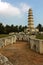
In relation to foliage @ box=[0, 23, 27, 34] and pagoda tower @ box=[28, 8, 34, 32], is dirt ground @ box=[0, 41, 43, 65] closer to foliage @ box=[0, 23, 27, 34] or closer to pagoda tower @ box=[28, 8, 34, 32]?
pagoda tower @ box=[28, 8, 34, 32]

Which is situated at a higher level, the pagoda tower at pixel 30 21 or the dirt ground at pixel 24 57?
the pagoda tower at pixel 30 21

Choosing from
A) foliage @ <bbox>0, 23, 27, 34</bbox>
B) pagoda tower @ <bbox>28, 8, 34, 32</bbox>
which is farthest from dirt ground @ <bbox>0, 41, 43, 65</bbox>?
foliage @ <bbox>0, 23, 27, 34</bbox>

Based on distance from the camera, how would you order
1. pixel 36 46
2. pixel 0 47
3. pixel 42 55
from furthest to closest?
pixel 0 47 < pixel 36 46 < pixel 42 55

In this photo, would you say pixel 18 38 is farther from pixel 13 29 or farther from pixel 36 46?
pixel 13 29

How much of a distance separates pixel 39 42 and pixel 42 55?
4.47ft

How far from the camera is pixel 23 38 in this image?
32.6 metres

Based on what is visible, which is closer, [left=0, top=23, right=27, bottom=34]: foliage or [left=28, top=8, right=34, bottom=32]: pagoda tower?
[left=28, top=8, right=34, bottom=32]: pagoda tower

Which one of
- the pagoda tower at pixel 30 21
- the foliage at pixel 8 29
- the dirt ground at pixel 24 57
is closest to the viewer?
the dirt ground at pixel 24 57

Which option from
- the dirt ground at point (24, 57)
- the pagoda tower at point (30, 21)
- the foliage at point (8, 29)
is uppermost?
the pagoda tower at point (30, 21)

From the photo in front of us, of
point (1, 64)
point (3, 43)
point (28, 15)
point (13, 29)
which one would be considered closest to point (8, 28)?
point (13, 29)

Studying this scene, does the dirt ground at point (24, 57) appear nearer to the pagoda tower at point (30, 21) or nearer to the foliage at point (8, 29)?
the pagoda tower at point (30, 21)

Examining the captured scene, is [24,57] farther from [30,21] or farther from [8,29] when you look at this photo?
[8,29]

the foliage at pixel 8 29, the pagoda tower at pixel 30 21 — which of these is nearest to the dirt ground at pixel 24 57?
the pagoda tower at pixel 30 21

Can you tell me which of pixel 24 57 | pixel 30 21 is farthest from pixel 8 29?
pixel 24 57
